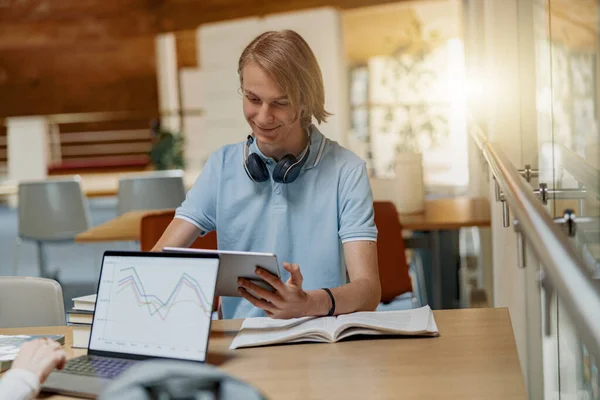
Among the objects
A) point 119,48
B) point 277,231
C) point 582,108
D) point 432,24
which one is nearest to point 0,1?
point 119,48

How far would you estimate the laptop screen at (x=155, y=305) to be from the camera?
4.20 ft

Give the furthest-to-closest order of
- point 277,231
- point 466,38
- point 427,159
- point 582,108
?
1. point 427,159
2. point 466,38
3. point 277,231
4. point 582,108

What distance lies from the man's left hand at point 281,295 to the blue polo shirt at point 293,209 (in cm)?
35

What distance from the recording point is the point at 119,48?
12.2 metres

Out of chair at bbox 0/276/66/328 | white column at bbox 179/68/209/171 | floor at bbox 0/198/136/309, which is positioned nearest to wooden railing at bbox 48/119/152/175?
white column at bbox 179/68/209/171

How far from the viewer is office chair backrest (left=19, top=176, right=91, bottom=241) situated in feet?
17.5

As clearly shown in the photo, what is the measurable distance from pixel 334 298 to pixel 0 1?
1059cm

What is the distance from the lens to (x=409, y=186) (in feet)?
11.2

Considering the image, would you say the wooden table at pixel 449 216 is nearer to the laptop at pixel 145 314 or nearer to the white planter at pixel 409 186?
the white planter at pixel 409 186

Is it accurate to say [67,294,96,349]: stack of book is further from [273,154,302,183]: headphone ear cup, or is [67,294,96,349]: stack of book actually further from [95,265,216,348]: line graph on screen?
[273,154,302,183]: headphone ear cup

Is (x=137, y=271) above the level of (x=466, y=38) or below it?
below

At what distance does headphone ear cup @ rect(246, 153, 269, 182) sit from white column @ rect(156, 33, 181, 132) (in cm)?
890

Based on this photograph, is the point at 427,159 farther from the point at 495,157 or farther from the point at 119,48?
the point at 495,157

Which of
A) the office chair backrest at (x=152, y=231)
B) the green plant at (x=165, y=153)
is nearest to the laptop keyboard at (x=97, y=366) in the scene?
the office chair backrest at (x=152, y=231)
